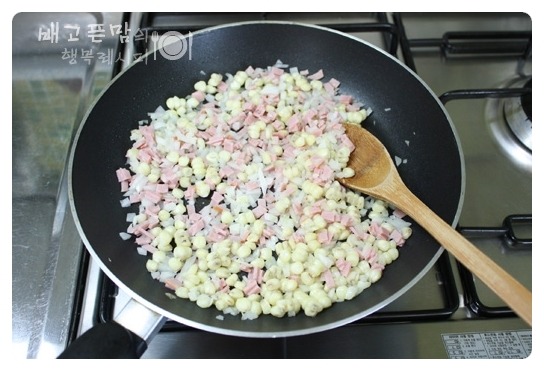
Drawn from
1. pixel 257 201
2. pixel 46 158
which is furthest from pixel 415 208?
pixel 46 158

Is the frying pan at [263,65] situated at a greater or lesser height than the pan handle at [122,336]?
Result: greater

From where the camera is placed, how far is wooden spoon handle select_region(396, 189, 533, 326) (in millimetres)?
784

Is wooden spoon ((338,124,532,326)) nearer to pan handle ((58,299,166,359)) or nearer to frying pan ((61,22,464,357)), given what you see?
frying pan ((61,22,464,357))

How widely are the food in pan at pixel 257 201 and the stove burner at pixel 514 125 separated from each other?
1.03ft

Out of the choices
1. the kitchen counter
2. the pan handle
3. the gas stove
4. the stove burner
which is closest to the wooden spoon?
the gas stove

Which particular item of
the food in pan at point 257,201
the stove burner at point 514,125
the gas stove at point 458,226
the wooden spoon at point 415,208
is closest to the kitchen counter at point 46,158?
the gas stove at point 458,226

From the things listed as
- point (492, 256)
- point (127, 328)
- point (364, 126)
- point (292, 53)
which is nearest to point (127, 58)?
point (292, 53)

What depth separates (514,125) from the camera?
47.6 inches

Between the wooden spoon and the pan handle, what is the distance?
Result: 1.62ft

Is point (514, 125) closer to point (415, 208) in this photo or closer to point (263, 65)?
point (415, 208)

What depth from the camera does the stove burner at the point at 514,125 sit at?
3.87 feet

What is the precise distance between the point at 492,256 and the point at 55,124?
3.33 feet

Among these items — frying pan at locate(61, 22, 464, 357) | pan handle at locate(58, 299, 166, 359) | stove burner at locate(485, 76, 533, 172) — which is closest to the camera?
pan handle at locate(58, 299, 166, 359)

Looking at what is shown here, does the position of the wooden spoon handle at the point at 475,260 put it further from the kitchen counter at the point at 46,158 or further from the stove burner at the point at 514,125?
the kitchen counter at the point at 46,158
